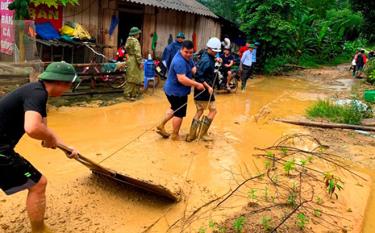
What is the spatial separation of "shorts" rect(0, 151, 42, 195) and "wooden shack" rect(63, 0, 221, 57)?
803 cm

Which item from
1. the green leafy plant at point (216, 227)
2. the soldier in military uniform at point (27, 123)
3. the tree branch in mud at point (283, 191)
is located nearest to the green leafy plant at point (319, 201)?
the tree branch in mud at point (283, 191)

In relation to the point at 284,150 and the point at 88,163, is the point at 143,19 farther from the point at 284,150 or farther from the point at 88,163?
the point at 88,163

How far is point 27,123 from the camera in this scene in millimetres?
2809

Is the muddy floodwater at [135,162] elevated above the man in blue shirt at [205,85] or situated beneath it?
situated beneath

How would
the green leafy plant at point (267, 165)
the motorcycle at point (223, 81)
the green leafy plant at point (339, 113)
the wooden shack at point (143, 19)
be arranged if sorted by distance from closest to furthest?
the green leafy plant at point (267, 165) < the green leafy plant at point (339, 113) < the wooden shack at point (143, 19) < the motorcycle at point (223, 81)

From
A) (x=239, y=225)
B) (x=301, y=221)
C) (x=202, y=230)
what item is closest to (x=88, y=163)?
(x=202, y=230)

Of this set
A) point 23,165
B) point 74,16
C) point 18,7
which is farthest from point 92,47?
point 23,165

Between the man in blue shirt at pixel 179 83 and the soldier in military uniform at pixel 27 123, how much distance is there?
2951mm

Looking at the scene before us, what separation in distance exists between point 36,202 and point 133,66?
256 inches

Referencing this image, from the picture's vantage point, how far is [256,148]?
21.8 ft

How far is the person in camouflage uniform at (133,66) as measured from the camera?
9.21m

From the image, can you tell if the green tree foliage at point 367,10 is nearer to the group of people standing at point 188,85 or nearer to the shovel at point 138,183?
the group of people standing at point 188,85

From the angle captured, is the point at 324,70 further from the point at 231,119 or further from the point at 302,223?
the point at 302,223

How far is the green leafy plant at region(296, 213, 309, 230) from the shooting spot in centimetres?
386
